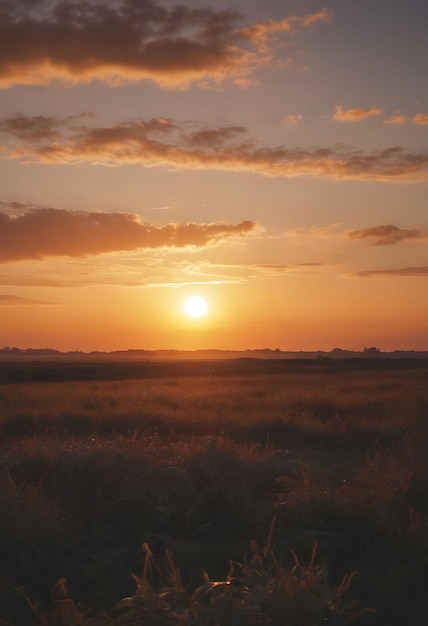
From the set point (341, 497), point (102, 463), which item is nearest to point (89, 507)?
point (102, 463)

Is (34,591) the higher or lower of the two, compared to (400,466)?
lower

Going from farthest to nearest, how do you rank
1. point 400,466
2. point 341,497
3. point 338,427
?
point 338,427 < point 400,466 < point 341,497

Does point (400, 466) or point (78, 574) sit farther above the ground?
point (400, 466)

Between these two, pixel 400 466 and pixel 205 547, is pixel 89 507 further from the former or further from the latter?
pixel 400 466

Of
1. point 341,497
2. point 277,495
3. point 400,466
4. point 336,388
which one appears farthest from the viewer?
point 336,388

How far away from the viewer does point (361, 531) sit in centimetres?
812

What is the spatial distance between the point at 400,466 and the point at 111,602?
519cm

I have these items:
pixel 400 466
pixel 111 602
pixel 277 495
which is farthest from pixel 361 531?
pixel 111 602

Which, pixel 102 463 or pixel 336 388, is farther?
pixel 336 388

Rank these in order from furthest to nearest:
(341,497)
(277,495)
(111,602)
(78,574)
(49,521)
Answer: (277,495)
(341,497)
(49,521)
(78,574)
(111,602)

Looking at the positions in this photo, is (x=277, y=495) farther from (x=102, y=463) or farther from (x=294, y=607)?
(x=294, y=607)

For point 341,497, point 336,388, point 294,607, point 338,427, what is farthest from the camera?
point 336,388

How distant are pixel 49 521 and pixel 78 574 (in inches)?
33.1

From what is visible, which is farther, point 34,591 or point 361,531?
point 361,531
